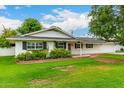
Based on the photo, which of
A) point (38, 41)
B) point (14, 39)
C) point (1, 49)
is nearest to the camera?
point (14, 39)

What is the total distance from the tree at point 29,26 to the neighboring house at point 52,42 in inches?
615

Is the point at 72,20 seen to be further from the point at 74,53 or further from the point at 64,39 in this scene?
the point at 64,39

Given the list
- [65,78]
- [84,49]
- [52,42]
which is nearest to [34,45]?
[52,42]

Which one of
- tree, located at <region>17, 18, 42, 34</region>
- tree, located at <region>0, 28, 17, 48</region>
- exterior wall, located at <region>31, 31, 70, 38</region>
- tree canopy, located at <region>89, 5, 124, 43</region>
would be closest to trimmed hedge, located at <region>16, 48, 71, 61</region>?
exterior wall, located at <region>31, 31, 70, 38</region>

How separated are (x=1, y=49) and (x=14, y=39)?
9.29m

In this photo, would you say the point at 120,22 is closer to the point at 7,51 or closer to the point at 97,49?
the point at 97,49

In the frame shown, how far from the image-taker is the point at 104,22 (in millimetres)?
21312

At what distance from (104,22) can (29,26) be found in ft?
100

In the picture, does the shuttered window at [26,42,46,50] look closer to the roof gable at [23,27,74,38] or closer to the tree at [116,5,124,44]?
the roof gable at [23,27,74,38]

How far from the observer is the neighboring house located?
27125 mm

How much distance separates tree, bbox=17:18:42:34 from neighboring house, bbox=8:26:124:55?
15.6 meters

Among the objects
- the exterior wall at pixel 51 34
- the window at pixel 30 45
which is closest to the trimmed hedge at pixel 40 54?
the window at pixel 30 45

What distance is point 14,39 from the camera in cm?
2636
